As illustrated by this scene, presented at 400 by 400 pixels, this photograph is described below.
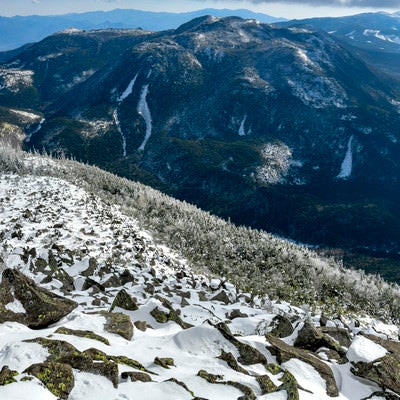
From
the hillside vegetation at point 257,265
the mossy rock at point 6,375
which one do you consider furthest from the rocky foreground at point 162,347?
the hillside vegetation at point 257,265

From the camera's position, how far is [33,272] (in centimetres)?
2991

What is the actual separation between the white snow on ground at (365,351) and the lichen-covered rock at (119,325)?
1005cm

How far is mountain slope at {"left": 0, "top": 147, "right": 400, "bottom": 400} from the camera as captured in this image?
11461 millimetres

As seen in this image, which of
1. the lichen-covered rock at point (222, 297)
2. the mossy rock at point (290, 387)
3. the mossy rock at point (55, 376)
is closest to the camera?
the mossy rock at point (55, 376)

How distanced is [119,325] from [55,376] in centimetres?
649

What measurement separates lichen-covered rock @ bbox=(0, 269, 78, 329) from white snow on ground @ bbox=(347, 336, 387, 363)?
1357cm

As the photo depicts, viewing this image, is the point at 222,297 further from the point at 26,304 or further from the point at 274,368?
the point at 26,304

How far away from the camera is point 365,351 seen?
1623cm

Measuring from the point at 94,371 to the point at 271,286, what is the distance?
102ft

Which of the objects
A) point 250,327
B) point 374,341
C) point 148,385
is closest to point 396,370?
point 374,341

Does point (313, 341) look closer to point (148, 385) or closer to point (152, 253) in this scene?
point (148, 385)

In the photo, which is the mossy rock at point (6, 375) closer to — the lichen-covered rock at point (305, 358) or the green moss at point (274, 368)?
the green moss at point (274, 368)

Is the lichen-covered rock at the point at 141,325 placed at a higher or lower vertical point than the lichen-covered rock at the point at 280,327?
higher

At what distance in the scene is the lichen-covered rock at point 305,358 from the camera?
14.7 meters
